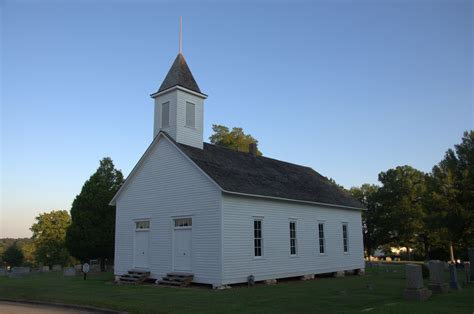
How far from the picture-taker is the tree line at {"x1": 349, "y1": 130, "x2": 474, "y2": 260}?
118 feet

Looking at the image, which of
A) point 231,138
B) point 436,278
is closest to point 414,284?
point 436,278

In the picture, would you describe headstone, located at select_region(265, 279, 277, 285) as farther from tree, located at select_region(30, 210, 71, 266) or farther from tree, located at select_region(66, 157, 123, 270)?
tree, located at select_region(30, 210, 71, 266)

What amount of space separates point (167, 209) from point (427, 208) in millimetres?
35298

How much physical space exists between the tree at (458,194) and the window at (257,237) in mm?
20100

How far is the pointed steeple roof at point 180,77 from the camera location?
23.4 metres

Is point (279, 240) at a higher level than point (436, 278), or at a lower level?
higher

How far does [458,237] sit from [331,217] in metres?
18.0

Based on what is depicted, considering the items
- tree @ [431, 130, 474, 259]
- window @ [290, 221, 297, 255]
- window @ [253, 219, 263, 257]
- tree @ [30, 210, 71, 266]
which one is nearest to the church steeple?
window @ [253, 219, 263, 257]

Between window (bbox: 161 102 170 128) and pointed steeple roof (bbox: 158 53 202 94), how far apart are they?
0.94 m

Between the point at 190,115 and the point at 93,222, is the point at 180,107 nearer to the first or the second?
the point at 190,115

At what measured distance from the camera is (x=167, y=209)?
21.8m

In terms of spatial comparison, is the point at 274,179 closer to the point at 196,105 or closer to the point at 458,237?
the point at 196,105

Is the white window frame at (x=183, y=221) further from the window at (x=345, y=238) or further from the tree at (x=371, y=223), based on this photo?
the tree at (x=371, y=223)

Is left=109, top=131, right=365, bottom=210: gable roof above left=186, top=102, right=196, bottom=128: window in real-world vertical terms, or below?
below
